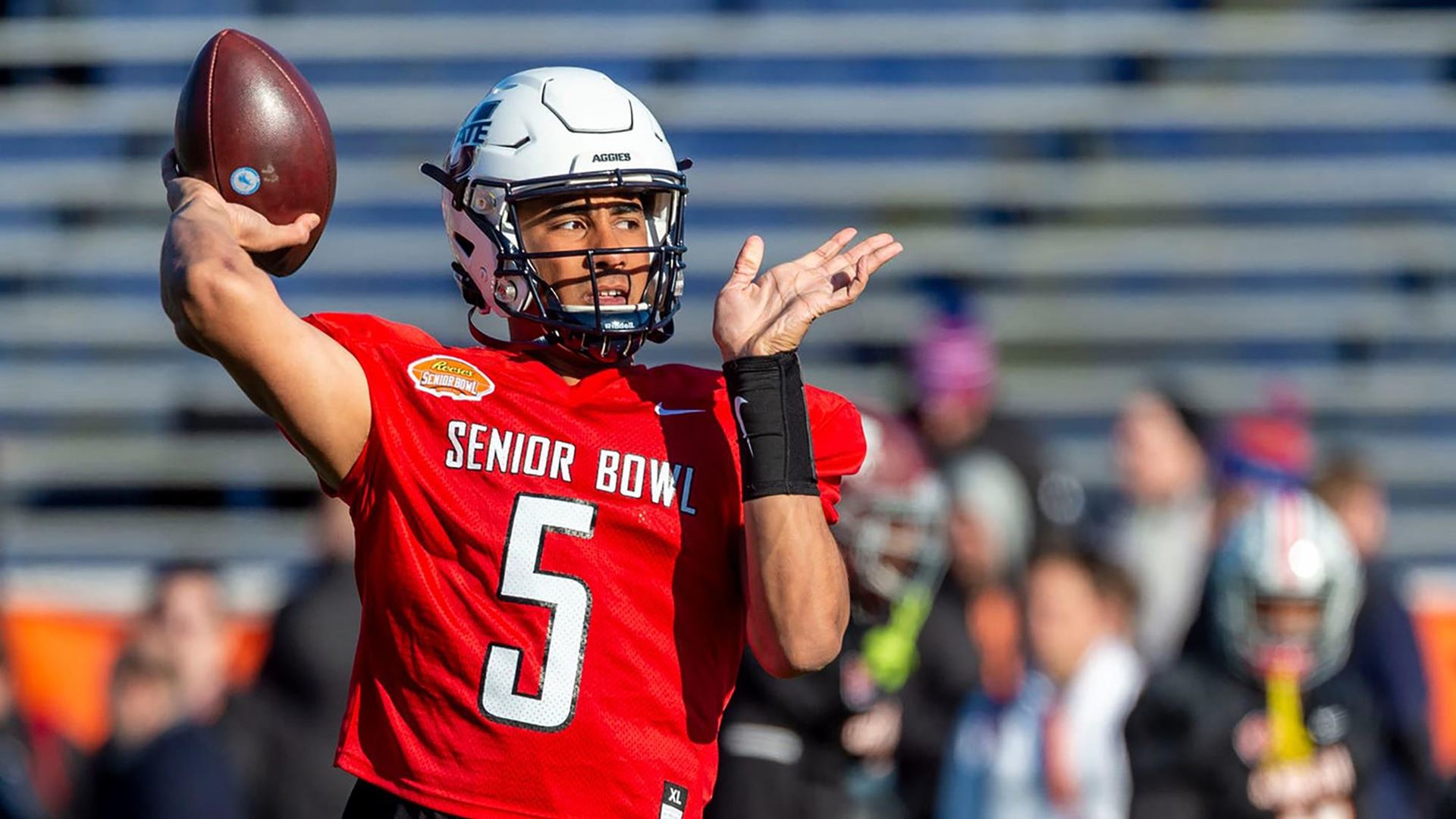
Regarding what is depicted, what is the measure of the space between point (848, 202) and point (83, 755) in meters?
4.50

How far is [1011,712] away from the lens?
6816 mm

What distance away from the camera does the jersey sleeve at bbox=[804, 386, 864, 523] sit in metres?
3.16

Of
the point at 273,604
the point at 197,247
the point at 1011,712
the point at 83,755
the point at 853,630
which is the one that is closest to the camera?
the point at 197,247

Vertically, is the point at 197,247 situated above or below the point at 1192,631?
above

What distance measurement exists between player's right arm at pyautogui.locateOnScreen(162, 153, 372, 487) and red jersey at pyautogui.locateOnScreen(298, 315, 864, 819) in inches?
2.3

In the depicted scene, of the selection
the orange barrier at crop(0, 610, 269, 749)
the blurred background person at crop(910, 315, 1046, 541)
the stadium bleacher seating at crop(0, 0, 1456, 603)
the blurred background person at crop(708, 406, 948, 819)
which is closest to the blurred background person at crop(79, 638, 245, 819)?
the orange barrier at crop(0, 610, 269, 749)

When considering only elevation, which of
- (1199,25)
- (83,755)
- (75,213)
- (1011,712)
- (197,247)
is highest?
(1199,25)

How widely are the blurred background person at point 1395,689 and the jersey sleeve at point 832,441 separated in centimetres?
360

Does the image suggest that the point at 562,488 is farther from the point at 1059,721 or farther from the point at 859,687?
the point at 1059,721

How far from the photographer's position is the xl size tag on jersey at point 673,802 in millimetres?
→ 3023

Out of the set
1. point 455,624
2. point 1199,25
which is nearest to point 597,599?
point 455,624

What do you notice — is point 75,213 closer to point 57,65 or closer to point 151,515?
point 57,65

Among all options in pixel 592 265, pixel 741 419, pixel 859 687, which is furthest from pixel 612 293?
pixel 859 687

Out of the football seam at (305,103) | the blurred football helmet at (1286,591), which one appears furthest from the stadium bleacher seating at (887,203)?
the football seam at (305,103)
